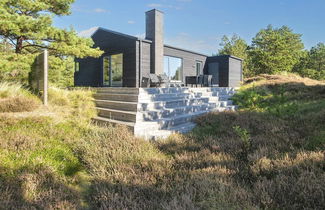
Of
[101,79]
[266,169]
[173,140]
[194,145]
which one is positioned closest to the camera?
[266,169]

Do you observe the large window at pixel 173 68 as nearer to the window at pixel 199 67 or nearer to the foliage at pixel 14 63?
the window at pixel 199 67

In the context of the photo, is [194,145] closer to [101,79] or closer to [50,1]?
[50,1]

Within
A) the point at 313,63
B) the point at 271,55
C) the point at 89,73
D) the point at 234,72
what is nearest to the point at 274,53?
the point at 271,55

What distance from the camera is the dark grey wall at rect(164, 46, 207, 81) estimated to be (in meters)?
14.9

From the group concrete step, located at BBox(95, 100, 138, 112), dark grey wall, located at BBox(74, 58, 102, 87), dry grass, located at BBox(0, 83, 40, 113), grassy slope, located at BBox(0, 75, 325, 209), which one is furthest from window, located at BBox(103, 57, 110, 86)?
grassy slope, located at BBox(0, 75, 325, 209)

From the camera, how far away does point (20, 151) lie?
376 cm

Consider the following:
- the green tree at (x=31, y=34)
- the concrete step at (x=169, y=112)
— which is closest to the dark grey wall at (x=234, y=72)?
the concrete step at (x=169, y=112)

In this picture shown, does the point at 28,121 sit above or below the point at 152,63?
below

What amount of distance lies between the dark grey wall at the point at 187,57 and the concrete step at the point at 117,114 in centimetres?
871

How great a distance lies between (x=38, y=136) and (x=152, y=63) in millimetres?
9130

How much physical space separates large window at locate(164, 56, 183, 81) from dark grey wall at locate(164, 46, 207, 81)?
27 centimetres

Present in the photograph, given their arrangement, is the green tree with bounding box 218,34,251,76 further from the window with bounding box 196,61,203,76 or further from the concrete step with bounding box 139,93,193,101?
the concrete step with bounding box 139,93,193,101

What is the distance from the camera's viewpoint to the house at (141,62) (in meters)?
12.3

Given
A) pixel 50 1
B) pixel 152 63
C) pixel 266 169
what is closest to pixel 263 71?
pixel 152 63
